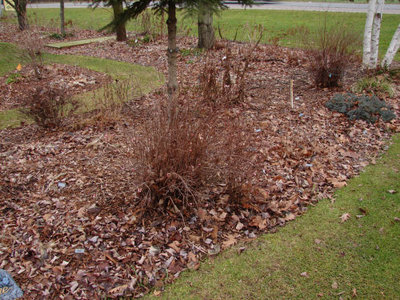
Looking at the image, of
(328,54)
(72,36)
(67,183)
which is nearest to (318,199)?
(67,183)

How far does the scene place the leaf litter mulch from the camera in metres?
3.00

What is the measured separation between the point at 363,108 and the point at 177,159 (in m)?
4.19

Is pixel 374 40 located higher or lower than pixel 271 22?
lower

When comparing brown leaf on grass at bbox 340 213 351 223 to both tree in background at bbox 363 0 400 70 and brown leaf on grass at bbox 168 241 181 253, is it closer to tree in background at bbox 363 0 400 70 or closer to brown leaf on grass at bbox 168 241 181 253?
brown leaf on grass at bbox 168 241 181 253

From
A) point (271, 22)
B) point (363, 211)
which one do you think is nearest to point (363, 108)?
point (363, 211)

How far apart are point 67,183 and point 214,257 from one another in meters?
2.03

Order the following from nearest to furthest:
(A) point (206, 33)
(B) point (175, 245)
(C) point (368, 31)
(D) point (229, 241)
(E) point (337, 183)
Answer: (B) point (175, 245), (D) point (229, 241), (E) point (337, 183), (C) point (368, 31), (A) point (206, 33)

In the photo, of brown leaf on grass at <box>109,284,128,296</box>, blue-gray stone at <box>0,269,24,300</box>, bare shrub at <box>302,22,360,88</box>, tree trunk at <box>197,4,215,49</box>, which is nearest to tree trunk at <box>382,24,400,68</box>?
bare shrub at <box>302,22,360,88</box>

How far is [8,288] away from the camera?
273 cm

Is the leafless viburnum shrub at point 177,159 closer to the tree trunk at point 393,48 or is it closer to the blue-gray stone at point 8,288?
the blue-gray stone at point 8,288

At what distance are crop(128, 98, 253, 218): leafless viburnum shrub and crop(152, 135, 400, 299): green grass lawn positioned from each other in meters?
0.72

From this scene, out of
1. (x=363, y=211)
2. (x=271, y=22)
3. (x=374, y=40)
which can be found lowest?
(x=363, y=211)

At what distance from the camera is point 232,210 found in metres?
3.82

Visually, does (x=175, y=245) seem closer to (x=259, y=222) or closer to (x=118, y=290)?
(x=118, y=290)
